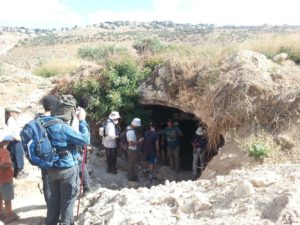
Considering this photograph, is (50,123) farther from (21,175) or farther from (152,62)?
(152,62)

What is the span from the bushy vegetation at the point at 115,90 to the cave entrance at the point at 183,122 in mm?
1149

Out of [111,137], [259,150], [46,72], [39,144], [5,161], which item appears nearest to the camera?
[39,144]

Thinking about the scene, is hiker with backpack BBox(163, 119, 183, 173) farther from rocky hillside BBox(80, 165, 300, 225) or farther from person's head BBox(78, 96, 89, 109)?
rocky hillside BBox(80, 165, 300, 225)

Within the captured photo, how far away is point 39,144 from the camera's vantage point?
5250 millimetres

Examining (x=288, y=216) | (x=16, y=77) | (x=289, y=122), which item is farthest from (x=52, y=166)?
(x=16, y=77)

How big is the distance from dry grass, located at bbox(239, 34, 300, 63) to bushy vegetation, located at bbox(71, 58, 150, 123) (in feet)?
10.0

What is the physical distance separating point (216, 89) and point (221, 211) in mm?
4810

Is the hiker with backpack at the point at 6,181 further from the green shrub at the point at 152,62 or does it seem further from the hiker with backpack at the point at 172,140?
the green shrub at the point at 152,62

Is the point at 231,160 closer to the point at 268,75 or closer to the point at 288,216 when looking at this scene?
the point at 268,75

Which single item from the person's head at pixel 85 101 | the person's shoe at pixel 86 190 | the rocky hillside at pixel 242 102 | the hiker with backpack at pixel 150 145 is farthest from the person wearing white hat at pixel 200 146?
the person's shoe at pixel 86 190

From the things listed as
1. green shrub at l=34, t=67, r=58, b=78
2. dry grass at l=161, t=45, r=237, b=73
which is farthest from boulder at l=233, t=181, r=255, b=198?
green shrub at l=34, t=67, r=58, b=78

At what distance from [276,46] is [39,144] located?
27.1ft

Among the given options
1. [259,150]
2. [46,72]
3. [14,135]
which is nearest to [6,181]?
[14,135]

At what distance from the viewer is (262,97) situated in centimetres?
880
